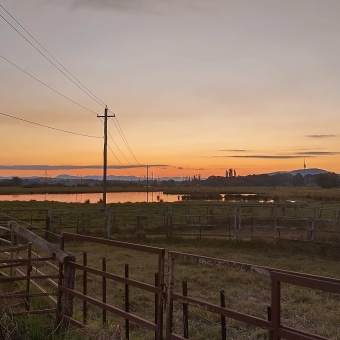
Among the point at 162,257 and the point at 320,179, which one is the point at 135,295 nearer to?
the point at 162,257

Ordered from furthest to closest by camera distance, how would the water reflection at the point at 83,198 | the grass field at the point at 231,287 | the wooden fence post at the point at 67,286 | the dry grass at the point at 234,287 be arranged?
the water reflection at the point at 83,198
the dry grass at the point at 234,287
the grass field at the point at 231,287
the wooden fence post at the point at 67,286

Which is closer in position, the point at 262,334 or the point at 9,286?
the point at 262,334

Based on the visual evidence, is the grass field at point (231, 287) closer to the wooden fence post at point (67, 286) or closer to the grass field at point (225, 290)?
the grass field at point (225, 290)

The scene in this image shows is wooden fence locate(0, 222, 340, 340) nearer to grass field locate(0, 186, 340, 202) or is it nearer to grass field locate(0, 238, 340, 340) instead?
grass field locate(0, 238, 340, 340)

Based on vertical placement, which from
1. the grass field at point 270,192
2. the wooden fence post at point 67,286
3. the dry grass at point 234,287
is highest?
the grass field at point 270,192

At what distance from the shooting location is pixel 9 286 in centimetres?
786

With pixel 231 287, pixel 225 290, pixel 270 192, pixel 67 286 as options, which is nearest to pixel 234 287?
pixel 231 287

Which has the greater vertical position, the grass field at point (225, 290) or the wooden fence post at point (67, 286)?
the wooden fence post at point (67, 286)

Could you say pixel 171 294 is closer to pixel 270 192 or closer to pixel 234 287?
pixel 234 287

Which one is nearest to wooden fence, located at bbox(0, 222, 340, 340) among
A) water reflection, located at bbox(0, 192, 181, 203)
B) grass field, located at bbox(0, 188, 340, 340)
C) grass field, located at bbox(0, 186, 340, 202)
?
grass field, located at bbox(0, 188, 340, 340)

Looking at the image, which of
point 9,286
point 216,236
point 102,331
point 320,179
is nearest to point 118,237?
point 216,236

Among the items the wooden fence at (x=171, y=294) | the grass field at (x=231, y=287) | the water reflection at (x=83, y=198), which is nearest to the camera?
the wooden fence at (x=171, y=294)

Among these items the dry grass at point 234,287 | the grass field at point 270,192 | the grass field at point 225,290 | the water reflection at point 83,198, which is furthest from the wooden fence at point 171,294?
the water reflection at point 83,198

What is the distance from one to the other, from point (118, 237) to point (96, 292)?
10835 mm
